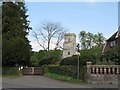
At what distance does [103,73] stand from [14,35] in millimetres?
28952

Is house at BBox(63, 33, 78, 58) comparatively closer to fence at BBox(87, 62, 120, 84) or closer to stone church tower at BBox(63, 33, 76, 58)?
stone church tower at BBox(63, 33, 76, 58)

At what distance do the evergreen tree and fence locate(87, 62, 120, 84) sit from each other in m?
19.7

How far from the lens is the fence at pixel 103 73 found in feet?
95.1

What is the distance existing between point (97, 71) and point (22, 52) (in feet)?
66.8

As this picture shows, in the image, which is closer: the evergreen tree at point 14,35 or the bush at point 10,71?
the bush at point 10,71

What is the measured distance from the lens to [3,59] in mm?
46375

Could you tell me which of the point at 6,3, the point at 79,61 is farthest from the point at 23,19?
the point at 79,61

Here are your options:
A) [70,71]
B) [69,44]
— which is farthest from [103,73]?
[69,44]

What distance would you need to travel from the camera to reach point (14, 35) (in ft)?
181

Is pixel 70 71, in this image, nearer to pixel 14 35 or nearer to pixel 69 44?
pixel 14 35

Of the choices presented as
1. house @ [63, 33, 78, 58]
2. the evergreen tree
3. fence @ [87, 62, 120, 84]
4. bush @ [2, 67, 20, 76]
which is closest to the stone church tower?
house @ [63, 33, 78, 58]

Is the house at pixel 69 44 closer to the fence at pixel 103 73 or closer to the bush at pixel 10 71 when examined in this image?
the bush at pixel 10 71

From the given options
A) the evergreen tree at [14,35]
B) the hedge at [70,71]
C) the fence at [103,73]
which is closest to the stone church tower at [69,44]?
the evergreen tree at [14,35]

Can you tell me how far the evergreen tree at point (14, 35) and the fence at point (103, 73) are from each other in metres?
19.7
